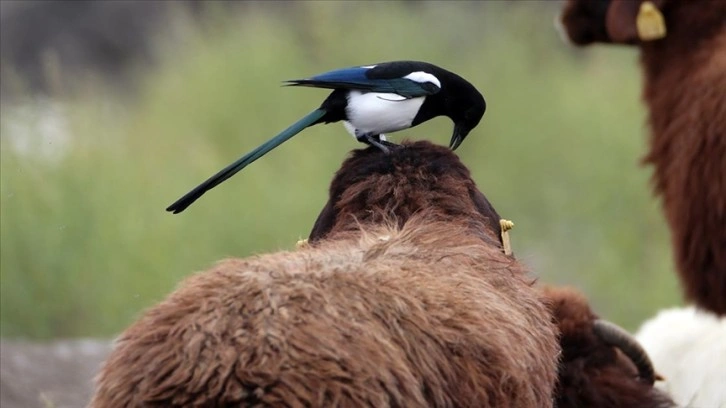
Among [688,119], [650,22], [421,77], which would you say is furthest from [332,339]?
[650,22]

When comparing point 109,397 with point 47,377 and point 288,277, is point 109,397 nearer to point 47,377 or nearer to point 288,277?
point 288,277

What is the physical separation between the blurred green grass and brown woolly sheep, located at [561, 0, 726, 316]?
2.42 meters

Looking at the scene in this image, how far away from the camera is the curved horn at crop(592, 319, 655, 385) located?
17.0 feet

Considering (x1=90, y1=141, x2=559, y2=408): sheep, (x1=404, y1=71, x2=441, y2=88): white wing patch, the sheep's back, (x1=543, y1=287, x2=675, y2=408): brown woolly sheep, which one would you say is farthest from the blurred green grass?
the sheep's back

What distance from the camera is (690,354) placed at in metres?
6.29

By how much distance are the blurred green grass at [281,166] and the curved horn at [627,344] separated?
3.50m

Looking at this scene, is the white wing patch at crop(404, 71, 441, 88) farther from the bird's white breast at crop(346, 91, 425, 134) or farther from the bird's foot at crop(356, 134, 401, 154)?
the bird's foot at crop(356, 134, 401, 154)

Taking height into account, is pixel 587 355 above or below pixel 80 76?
below

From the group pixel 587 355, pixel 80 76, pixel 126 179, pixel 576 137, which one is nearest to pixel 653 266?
pixel 576 137

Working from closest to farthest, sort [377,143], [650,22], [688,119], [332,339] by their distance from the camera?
[332,339] → [377,143] → [688,119] → [650,22]

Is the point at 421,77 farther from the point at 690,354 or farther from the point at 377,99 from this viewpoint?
the point at 690,354

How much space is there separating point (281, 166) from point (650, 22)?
16.3 feet

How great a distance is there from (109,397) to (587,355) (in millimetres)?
2483

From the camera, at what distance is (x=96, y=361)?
7625 mm
